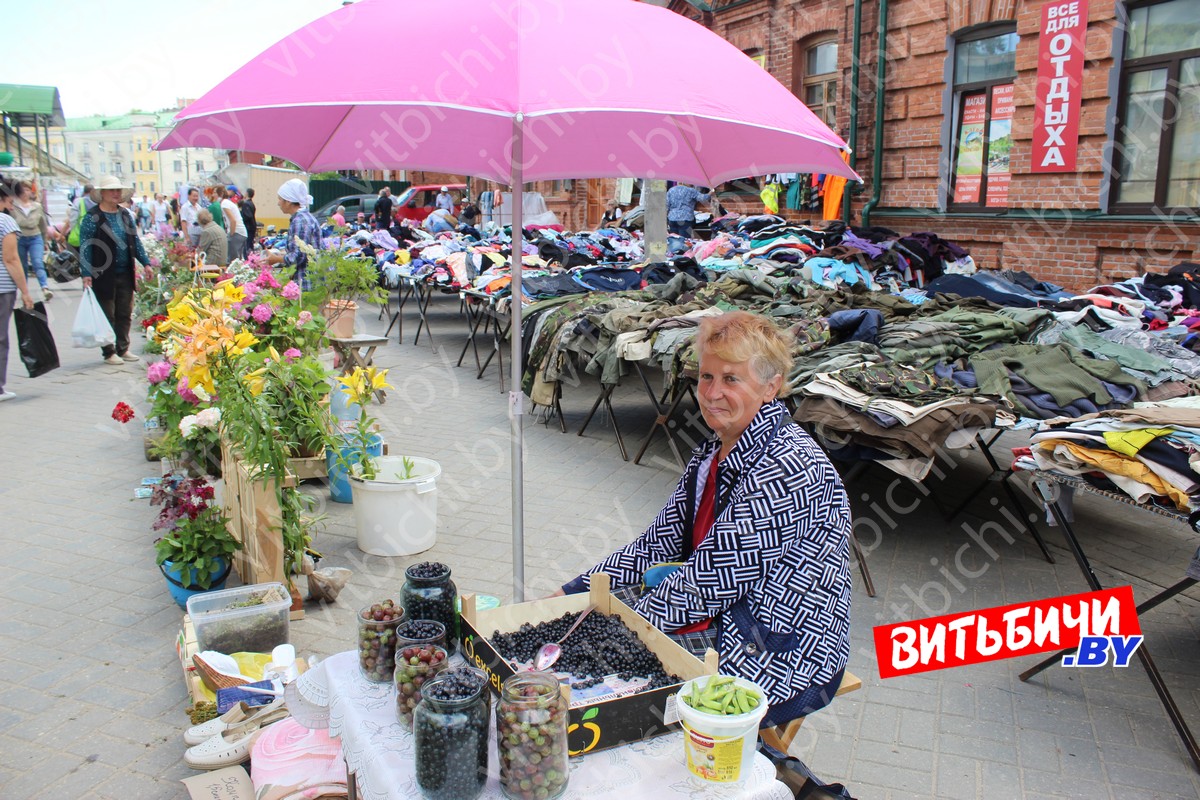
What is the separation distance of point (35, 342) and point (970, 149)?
36.3ft

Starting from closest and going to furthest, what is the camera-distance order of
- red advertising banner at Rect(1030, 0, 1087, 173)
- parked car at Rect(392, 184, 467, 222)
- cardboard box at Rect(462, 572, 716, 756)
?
cardboard box at Rect(462, 572, 716, 756) < red advertising banner at Rect(1030, 0, 1087, 173) < parked car at Rect(392, 184, 467, 222)

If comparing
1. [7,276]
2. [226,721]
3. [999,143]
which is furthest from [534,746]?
[999,143]

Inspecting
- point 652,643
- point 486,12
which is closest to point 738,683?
point 652,643

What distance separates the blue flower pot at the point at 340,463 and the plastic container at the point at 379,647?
2.36 m

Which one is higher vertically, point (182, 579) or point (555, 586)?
point (182, 579)

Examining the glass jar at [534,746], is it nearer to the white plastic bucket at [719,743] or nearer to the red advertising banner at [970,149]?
the white plastic bucket at [719,743]

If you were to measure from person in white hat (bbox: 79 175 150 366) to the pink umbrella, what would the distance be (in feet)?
22.2

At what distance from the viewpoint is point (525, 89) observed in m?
2.05

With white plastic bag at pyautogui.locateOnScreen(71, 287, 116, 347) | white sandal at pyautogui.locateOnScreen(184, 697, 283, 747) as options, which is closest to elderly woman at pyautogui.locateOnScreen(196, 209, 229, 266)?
white plastic bag at pyautogui.locateOnScreen(71, 287, 116, 347)

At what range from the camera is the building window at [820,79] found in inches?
551

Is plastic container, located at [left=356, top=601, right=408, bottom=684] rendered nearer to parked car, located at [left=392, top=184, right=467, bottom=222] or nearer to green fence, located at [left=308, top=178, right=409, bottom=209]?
parked car, located at [left=392, top=184, right=467, bottom=222]

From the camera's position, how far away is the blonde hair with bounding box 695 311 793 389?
8.13ft

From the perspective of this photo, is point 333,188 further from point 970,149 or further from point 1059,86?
point 1059,86

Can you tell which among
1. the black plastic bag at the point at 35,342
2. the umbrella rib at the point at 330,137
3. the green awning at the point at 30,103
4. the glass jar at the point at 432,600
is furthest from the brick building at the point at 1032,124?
the green awning at the point at 30,103
